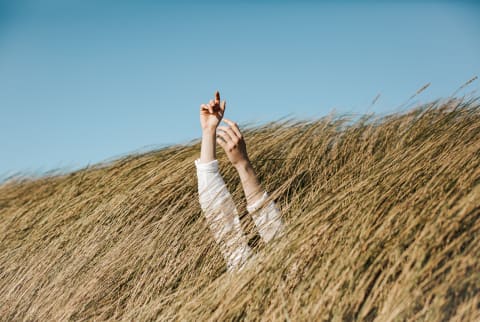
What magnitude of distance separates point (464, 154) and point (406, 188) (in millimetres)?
252

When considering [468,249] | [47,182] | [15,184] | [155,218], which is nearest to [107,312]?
[155,218]

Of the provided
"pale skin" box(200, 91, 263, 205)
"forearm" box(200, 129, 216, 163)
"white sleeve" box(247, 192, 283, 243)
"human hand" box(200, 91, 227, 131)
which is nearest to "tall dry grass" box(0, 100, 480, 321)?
"white sleeve" box(247, 192, 283, 243)

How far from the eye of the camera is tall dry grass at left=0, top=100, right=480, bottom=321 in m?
1.30

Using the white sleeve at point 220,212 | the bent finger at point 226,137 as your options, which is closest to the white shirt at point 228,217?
the white sleeve at point 220,212

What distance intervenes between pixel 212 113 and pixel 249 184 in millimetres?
372

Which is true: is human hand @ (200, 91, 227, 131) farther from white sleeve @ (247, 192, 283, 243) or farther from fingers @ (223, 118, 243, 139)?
white sleeve @ (247, 192, 283, 243)

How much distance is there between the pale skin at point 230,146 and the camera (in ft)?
6.57

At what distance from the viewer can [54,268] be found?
248cm

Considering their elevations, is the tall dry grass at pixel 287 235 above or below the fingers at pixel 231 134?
below

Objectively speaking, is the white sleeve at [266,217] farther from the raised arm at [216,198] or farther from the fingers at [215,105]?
the fingers at [215,105]

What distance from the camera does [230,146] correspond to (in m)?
2.02

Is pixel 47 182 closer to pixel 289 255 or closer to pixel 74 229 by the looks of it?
pixel 74 229

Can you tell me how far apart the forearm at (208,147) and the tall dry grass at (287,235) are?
0.94ft

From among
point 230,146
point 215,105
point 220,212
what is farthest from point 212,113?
point 220,212
